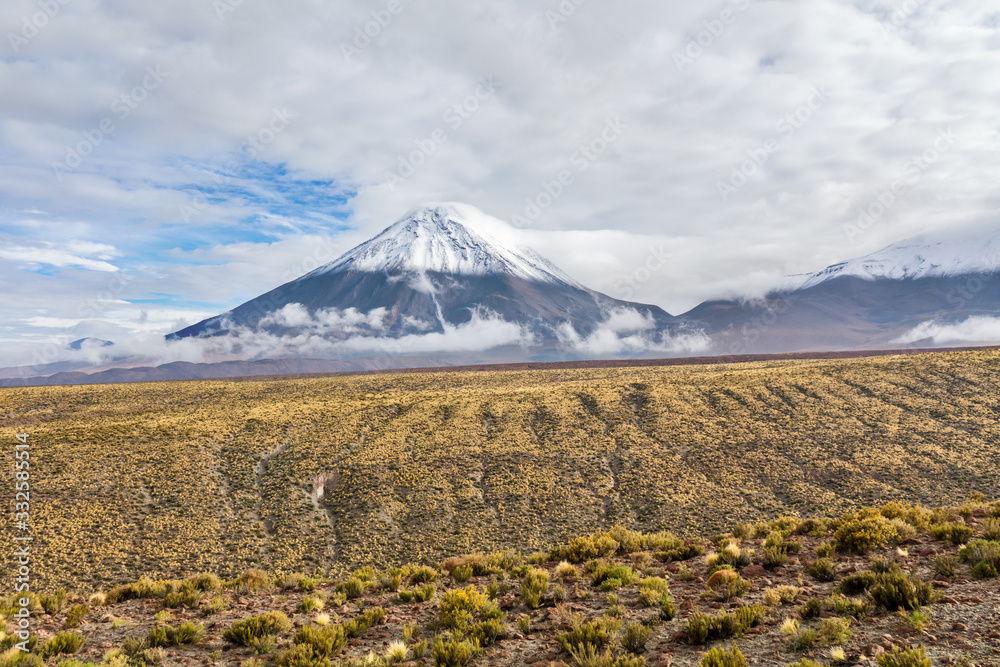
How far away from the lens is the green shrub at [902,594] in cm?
872

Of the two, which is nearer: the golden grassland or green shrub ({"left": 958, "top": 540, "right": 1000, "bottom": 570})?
green shrub ({"left": 958, "top": 540, "right": 1000, "bottom": 570})

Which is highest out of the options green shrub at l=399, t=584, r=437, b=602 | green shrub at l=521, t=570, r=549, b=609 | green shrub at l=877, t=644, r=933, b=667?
green shrub at l=877, t=644, r=933, b=667

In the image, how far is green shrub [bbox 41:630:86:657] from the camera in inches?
412

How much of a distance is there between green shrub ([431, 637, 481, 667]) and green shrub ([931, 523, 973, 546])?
12.3 meters

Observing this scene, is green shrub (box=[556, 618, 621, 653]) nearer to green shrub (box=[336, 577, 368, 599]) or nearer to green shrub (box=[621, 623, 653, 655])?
green shrub (box=[621, 623, 653, 655])

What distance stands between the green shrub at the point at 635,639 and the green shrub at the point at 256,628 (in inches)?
311

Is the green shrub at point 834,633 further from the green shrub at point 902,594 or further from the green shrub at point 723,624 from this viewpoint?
the green shrub at point 902,594

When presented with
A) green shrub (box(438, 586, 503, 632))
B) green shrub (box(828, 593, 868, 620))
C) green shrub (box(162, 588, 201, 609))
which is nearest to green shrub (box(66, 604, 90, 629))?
green shrub (box(162, 588, 201, 609))

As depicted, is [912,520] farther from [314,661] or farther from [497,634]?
[314,661]

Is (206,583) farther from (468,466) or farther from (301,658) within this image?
(468,466)

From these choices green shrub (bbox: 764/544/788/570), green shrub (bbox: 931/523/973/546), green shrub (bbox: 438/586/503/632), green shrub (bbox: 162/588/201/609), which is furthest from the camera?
green shrub (bbox: 162/588/201/609)

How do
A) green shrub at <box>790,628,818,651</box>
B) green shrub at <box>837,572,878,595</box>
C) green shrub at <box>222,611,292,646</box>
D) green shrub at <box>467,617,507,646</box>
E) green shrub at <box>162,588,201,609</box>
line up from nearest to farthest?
green shrub at <box>790,628,818,651</box> → green shrub at <box>837,572,878,595</box> → green shrub at <box>467,617,507,646</box> → green shrub at <box>222,611,292,646</box> → green shrub at <box>162,588,201,609</box>

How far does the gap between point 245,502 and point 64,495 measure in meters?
11.0

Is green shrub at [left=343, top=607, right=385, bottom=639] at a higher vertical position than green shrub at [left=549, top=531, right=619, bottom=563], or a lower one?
higher
